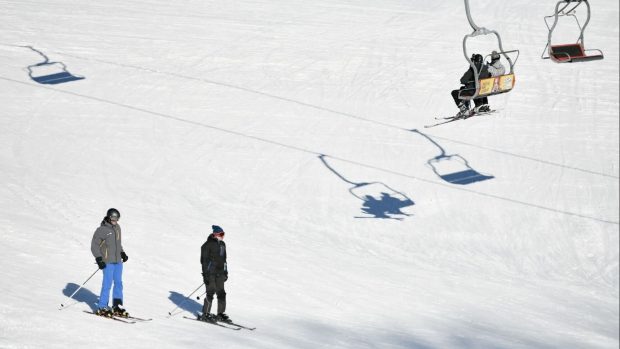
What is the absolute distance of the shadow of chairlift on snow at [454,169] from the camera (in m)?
22.1

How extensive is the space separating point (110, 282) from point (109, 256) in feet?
1.14

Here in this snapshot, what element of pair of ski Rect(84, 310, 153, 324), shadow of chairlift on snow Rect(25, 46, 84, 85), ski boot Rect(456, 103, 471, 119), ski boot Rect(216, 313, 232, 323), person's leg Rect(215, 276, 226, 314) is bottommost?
pair of ski Rect(84, 310, 153, 324)

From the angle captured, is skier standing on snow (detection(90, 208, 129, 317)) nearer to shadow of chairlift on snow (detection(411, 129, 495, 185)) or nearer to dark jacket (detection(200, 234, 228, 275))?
dark jacket (detection(200, 234, 228, 275))

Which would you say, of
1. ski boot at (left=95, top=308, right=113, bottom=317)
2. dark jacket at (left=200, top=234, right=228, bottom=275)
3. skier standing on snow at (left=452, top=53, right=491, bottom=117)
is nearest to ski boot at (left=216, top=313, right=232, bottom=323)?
dark jacket at (left=200, top=234, right=228, bottom=275)

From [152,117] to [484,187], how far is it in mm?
7957

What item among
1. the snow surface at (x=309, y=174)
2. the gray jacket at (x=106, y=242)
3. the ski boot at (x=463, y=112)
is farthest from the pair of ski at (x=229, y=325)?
the ski boot at (x=463, y=112)

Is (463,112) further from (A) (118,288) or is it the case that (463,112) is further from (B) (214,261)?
(A) (118,288)

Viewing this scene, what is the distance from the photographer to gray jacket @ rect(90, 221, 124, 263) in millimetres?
11734

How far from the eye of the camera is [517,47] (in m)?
30.5

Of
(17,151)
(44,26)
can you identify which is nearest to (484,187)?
(17,151)

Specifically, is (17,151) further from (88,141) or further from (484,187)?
(484,187)

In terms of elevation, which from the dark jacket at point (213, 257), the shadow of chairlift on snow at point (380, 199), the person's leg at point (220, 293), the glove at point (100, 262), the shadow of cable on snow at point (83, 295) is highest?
the shadow of chairlift on snow at point (380, 199)

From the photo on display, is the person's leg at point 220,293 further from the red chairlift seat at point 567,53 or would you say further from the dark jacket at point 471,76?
the red chairlift seat at point 567,53

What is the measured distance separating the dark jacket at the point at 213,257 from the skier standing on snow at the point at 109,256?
3.24ft
